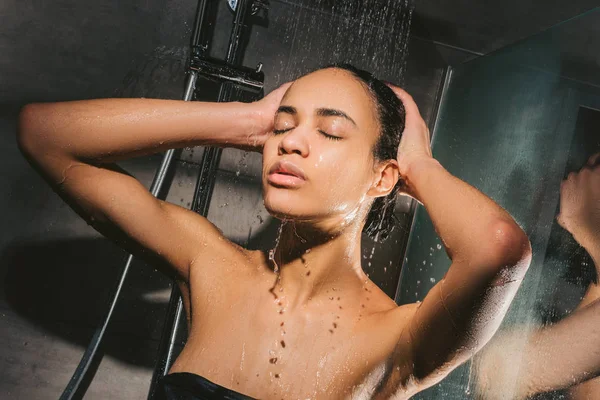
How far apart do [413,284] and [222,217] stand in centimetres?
74

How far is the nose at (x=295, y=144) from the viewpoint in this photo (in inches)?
52.5

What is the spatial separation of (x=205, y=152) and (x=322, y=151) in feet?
2.15

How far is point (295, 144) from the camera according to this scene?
4.37ft

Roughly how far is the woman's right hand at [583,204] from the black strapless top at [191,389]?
0.83 metres

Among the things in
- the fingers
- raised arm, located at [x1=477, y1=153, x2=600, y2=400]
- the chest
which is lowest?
the chest

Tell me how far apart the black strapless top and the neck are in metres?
0.29

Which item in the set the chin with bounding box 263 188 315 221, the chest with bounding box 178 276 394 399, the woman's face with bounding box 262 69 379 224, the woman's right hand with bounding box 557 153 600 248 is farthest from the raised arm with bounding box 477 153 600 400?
the chin with bounding box 263 188 315 221

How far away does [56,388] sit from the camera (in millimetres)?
2047

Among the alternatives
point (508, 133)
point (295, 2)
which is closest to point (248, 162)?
point (295, 2)

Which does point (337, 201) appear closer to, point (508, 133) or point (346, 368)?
point (346, 368)

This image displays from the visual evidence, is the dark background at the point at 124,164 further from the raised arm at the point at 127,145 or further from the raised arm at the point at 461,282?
the raised arm at the point at 461,282

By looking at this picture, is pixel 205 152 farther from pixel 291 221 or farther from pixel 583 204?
pixel 583 204

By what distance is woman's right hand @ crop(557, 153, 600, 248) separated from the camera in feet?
4.29

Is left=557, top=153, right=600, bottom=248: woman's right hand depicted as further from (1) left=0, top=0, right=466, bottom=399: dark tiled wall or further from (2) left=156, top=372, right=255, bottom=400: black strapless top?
(1) left=0, top=0, right=466, bottom=399: dark tiled wall
